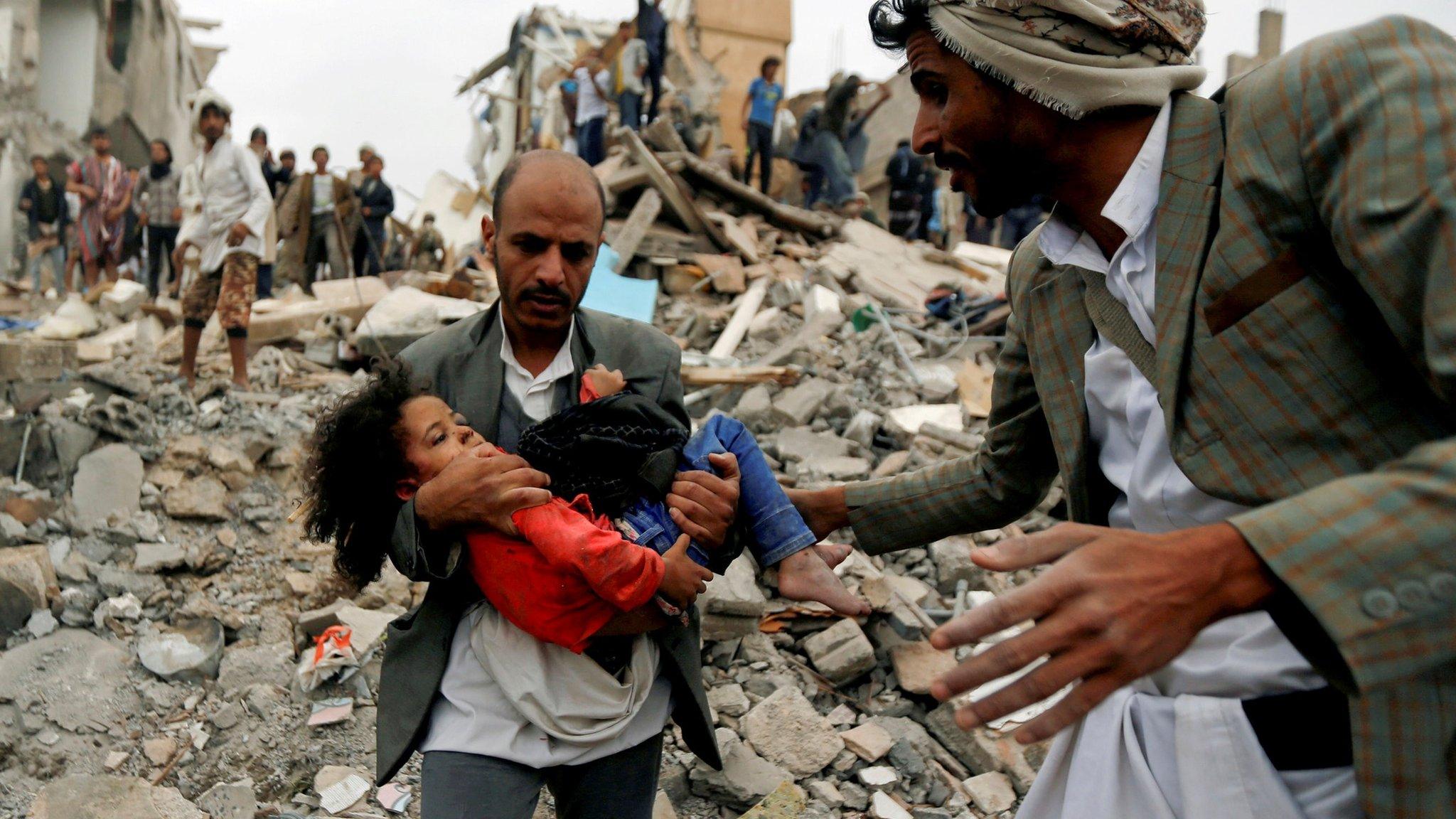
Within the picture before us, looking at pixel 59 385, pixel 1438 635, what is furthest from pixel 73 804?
pixel 59 385

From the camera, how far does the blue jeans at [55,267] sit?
1423cm

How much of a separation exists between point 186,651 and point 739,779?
252 centimetres

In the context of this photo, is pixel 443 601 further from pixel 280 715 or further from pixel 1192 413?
pixel 280 715

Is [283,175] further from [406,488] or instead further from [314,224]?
[406,488]

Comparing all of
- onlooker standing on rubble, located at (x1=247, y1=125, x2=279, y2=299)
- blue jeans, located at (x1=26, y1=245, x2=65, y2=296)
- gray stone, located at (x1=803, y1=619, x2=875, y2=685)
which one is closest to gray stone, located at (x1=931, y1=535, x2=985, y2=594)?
gray stone, located at (x1=803, y1=619, x2=875, y2=685)

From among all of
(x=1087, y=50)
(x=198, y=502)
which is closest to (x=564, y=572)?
(x=1087, y=50)

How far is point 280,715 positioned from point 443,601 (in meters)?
2.20

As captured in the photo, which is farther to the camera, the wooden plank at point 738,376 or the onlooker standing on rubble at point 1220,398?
the wooden plank at point 738,376

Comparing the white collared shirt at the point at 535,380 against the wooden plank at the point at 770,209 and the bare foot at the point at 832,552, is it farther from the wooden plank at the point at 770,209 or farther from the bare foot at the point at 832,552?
the wooden plank at the point at 770,209

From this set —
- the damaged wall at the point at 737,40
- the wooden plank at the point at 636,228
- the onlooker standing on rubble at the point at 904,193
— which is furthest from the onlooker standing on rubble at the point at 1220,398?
the damaged wall at the point at 737,40

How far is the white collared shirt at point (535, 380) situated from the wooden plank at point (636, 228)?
705 centimetres

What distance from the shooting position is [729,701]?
3949 millimetres

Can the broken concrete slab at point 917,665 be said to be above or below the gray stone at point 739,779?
above

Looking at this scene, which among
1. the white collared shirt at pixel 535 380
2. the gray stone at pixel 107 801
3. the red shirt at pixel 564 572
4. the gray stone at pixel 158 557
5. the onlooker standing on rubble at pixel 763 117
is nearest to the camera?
the red shirt at pixel 564 572
